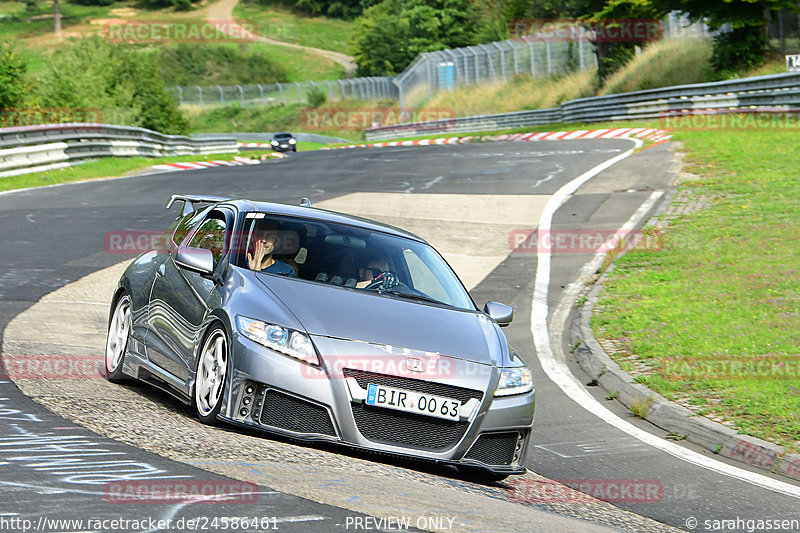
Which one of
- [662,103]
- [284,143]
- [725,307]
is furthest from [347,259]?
[284,143]

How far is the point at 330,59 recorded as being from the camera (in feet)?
429

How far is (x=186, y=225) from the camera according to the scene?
27.1ft

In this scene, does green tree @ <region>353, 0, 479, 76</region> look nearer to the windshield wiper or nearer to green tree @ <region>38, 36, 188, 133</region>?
green tree @ <region>38, 36, 188, 133</region>

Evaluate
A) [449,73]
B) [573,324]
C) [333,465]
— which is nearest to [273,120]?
[449,73]

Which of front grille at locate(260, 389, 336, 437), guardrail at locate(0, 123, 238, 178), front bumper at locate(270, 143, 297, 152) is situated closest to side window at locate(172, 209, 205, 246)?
front grille at locate(260, 389, 336, 437)

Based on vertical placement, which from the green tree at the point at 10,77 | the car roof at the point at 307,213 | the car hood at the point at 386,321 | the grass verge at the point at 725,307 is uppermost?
the green tree at the point at 10,77

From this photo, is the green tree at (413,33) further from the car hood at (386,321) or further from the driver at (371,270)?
the car hood at (386,321)

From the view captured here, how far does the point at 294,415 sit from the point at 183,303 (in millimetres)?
1580

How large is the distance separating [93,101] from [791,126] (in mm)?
26358

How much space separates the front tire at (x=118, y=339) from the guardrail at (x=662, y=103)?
24522 millimetres

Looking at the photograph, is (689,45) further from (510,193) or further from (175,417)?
(175,417)

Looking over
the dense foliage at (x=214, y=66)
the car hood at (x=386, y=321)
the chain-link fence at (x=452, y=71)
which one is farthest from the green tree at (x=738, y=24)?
the dense foliage at (x=214, y=66)

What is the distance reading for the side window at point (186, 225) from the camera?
807 cm

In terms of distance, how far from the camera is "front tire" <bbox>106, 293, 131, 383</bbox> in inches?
305
